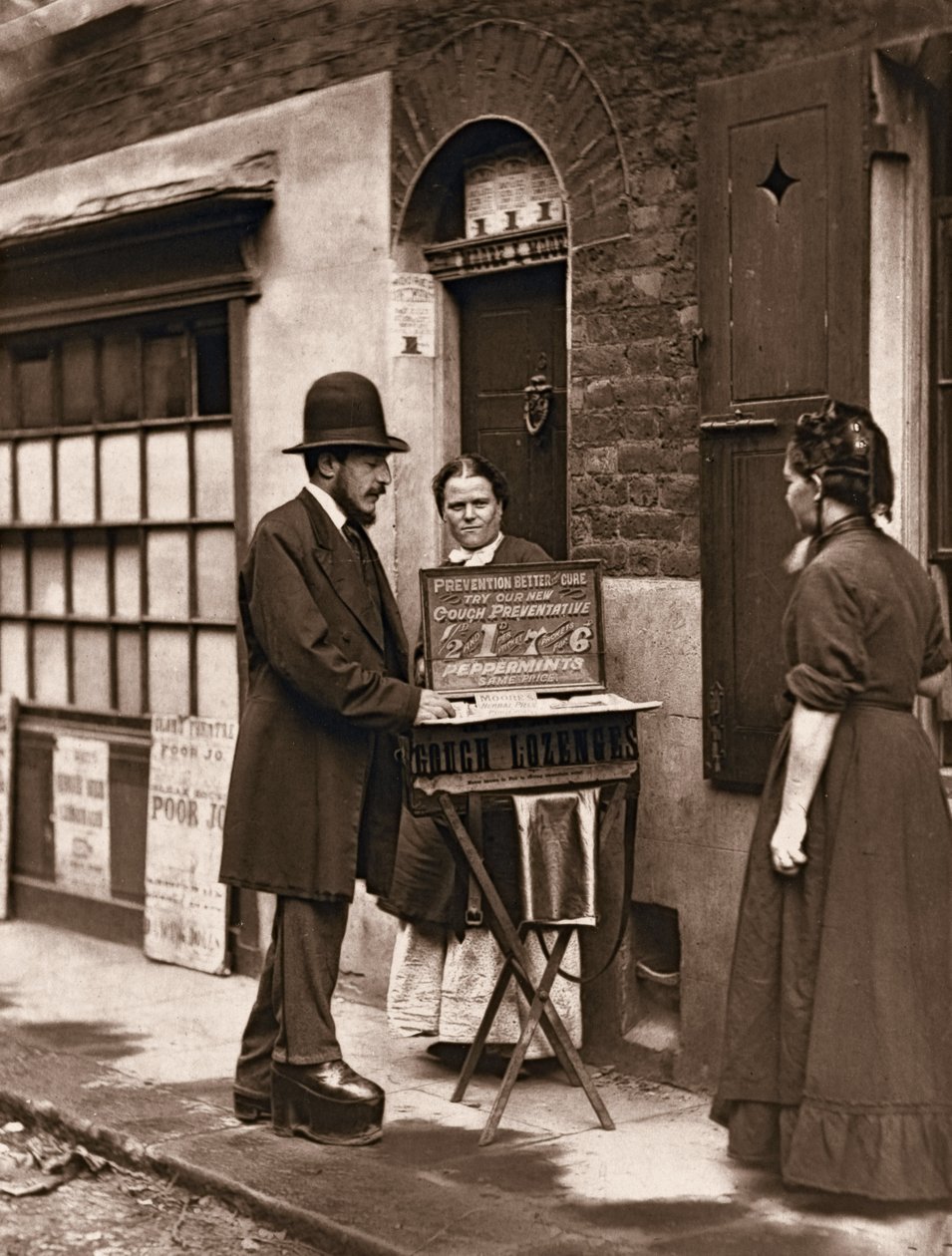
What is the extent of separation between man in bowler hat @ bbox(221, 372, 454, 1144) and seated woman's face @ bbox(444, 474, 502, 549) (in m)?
0.49

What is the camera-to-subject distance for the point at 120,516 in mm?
9102

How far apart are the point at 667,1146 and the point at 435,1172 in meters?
0.73

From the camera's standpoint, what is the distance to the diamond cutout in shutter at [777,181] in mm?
5727

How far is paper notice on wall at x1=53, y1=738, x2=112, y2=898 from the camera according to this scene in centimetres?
916

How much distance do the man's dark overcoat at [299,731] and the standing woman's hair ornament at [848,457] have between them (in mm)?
1392

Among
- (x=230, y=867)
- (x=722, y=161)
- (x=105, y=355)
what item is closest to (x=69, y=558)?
(x=105, y=355)

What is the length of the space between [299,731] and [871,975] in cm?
186

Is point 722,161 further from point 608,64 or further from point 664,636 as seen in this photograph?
point 664,636

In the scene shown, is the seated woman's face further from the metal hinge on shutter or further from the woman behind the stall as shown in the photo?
the metal hinge on shutter

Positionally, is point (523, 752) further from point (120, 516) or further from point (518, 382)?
point (120, 516)

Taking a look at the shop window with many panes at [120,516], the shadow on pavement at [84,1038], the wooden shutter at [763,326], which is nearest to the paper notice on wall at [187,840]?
the shop window with many panes at [120,516]

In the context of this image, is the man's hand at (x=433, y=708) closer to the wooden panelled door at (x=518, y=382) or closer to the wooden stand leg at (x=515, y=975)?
the wooden stand leg at (x=515, y=975)

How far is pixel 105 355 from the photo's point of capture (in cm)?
907

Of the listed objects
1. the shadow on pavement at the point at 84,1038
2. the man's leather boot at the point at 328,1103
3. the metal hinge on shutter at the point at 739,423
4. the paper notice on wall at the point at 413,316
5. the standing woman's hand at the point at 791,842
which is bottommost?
the shadow on pavement at the point at 84,1038
